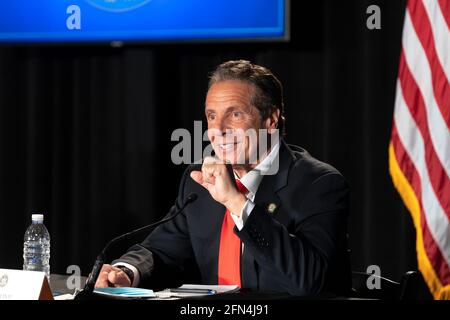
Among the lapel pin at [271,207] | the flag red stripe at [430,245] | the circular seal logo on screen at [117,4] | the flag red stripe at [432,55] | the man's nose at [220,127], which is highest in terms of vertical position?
the circular seal logo on screen at [117,4]

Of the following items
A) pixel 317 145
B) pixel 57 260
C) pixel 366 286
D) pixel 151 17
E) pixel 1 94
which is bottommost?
pixel 57 260

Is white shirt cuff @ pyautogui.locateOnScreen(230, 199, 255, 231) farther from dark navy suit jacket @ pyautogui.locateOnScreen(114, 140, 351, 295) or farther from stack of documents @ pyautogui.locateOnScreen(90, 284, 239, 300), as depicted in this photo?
stack of documents @ pyautogui.locateOnScreen(90, 284, 239, 300)

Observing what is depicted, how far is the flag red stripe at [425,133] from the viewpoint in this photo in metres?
3.60

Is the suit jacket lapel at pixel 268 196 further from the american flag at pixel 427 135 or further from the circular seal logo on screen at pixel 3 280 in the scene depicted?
the american flag at pixel 427 135

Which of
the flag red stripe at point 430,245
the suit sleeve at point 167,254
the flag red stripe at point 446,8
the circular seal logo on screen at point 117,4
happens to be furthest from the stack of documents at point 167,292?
the circular seal logo on screen at point 117,4

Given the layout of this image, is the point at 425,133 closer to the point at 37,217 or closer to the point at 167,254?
the point at 167,254

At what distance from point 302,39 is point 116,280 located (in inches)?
95.2

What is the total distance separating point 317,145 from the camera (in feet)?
14.5

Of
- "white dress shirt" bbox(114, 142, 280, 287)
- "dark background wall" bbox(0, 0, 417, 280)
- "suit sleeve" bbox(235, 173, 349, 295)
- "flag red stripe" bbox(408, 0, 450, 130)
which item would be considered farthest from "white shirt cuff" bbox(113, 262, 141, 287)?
"dark background wall" bbox(0, 0, 417, 280)

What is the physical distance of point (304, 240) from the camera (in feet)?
7.56

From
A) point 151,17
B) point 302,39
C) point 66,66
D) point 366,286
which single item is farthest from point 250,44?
point 366,286

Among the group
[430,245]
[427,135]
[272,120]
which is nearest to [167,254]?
[272,120]

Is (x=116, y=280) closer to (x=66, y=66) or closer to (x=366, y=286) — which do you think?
(x=366, y=286)

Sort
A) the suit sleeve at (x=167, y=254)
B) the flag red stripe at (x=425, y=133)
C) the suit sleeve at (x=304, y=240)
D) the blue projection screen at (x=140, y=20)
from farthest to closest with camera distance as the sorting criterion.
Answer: the blue projection screen at (x=140, y=20), the flag red stripe at (x=425, y=133), the suit sleeve at (x=167, y=254), the suit sleeve at (x=304, y=240)
